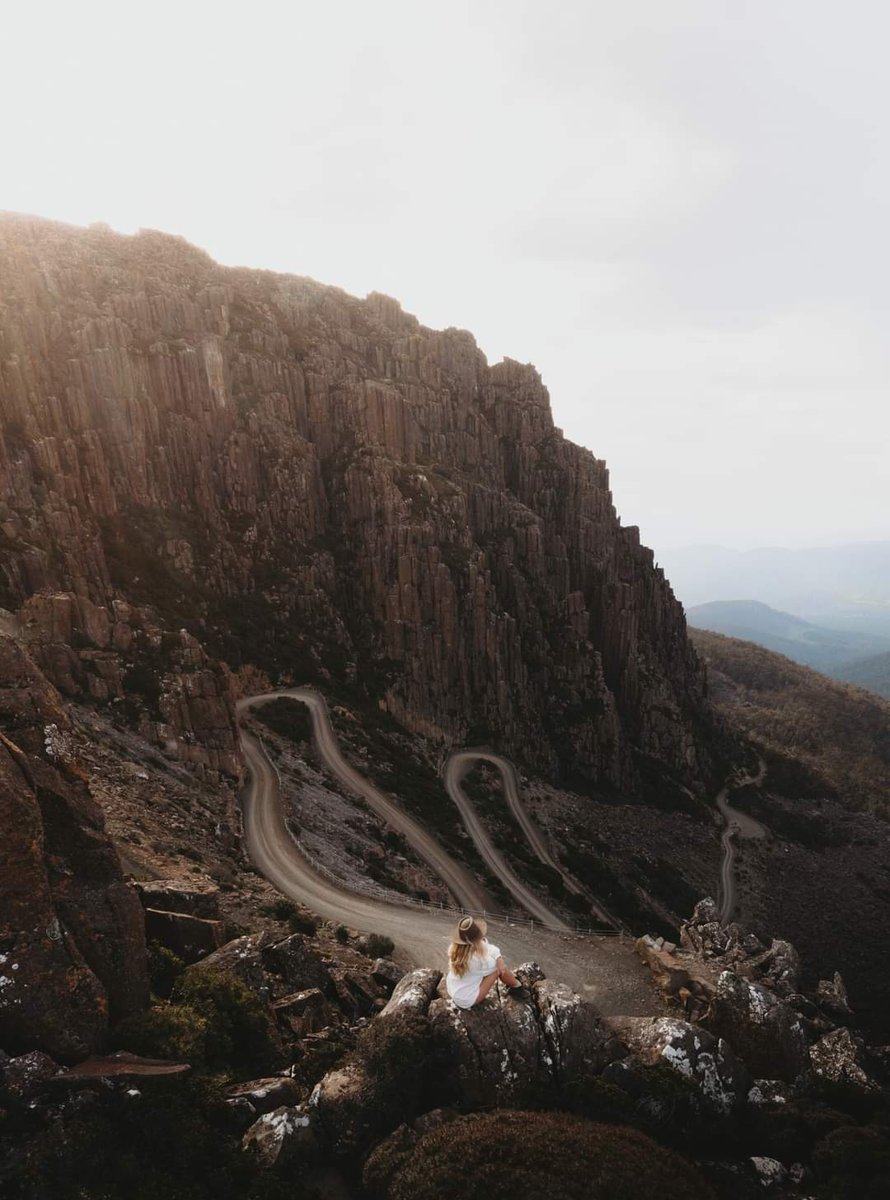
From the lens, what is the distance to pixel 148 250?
102125 mm

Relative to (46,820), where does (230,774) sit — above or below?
below

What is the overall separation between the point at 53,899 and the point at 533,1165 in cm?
942

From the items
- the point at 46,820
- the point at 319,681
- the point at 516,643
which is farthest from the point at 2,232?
the point at 46,820

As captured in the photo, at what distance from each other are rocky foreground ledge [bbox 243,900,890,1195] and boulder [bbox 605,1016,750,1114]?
3cm

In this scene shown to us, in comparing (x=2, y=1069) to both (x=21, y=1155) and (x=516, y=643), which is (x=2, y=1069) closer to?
(x=21, y=1155)

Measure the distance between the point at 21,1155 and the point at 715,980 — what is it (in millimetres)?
19642

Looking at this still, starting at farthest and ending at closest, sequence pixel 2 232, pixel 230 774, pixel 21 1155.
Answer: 1. pixel 2 232
2. pixel 230 774
3. pixel 21 1155

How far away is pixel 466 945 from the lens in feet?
40.5

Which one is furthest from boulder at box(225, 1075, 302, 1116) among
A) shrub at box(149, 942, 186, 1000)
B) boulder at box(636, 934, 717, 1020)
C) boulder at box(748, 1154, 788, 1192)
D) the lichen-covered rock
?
boulder at box(636, 934, 717, 1020)

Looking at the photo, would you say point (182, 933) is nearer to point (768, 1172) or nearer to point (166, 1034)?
point (166, 1034)

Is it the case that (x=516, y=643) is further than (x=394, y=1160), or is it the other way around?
(x=516, y=643)

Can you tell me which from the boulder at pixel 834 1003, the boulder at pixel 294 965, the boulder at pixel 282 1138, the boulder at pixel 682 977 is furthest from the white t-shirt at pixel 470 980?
the boulder at pixel 834 1003

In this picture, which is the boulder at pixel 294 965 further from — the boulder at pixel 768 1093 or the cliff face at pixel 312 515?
the cliff face at pixel 312 515

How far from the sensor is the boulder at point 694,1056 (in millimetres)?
12523
